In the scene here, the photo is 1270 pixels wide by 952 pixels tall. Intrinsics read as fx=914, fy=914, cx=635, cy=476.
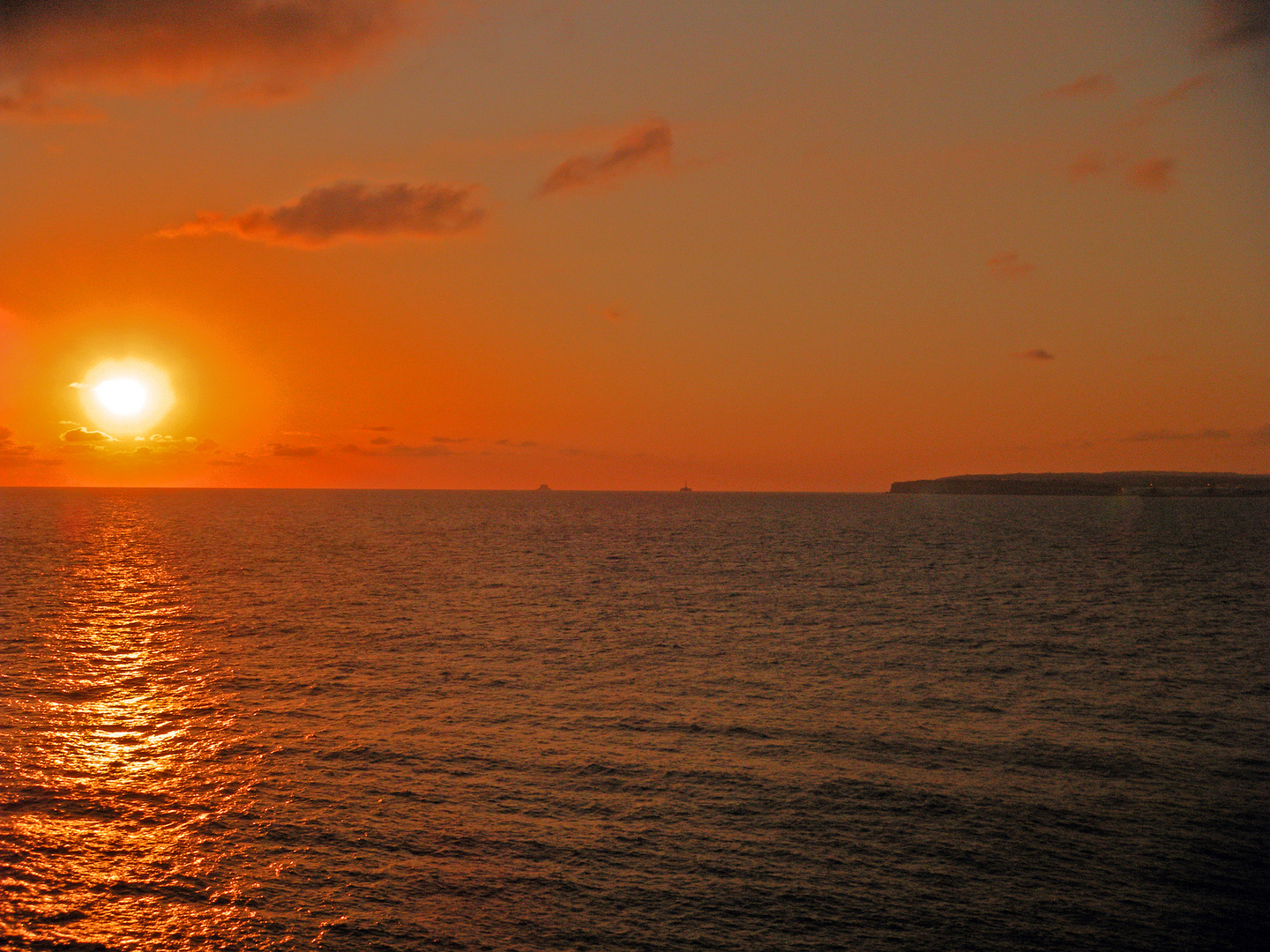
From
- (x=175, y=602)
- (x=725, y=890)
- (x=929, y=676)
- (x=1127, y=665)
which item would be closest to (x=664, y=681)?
(x=929, y=676)

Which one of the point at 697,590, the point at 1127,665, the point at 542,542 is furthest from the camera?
the point at 542,542

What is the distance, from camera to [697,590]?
81188mm

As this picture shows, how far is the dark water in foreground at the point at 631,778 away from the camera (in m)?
20.5

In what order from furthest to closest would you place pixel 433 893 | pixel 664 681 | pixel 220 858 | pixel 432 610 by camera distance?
pixel 432 610 < pixel 664 681 < pixel 220 858 < pixel 433 893

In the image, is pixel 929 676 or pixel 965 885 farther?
pixel 929 676

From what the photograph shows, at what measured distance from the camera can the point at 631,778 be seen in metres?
28.9

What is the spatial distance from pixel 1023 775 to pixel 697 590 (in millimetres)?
51802

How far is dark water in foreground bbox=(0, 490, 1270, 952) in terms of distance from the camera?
20.5 metres

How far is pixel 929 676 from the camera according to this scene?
44.4m

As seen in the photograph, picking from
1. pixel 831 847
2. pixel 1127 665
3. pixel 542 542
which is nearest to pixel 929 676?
pixel 1127 665

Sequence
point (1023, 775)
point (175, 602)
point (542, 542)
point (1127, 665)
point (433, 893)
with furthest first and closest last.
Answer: point (542, 542)
point (175, 602)
point (1127, 665)
point (1023, 775)
point (433, 893)

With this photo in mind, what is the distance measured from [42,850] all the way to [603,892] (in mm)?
14422

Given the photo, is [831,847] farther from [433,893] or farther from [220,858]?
[220,858]

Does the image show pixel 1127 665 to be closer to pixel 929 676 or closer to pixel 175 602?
pixel 929 676
